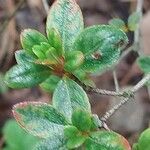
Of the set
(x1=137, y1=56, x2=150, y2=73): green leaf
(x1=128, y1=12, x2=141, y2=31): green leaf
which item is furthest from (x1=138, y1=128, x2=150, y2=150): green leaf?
(x1=128, y1=12, x2=141, y2=31): green leaf

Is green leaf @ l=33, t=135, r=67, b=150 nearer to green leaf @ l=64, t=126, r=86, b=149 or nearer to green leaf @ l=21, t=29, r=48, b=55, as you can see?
green leaf @ l=64, t=126, r=86, b=149

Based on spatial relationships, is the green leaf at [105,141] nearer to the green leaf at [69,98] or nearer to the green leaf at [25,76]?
the green leaf at [69,98]

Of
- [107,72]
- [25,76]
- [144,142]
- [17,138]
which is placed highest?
[25,76]

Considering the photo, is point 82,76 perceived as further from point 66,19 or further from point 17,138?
point 17,138

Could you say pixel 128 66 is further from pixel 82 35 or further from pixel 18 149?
pixel 82 35

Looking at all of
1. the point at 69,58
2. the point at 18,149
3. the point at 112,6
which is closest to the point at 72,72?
the point at 69,58

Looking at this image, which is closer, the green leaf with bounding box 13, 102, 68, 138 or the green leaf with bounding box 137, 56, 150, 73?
the green leaf with bounding box 13, 102, 68, 138

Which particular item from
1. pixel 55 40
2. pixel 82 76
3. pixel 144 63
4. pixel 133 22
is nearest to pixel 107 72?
pixel 133 22
